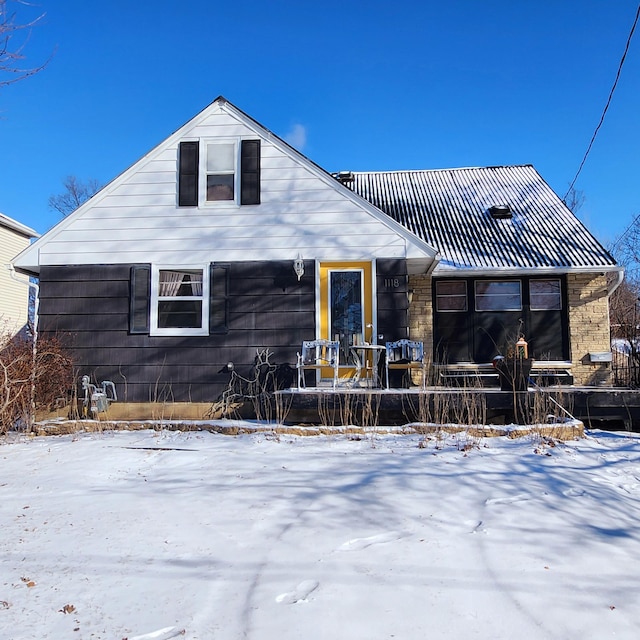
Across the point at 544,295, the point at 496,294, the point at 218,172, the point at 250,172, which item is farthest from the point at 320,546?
the point at 544,295

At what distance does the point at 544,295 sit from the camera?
434 inches

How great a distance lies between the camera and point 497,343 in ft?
36.0

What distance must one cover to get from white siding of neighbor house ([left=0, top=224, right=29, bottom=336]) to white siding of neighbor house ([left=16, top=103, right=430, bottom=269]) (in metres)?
12.5

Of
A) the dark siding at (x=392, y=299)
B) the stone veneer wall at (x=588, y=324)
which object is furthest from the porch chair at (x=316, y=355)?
the stone veneer wall at (x=588, y=324)

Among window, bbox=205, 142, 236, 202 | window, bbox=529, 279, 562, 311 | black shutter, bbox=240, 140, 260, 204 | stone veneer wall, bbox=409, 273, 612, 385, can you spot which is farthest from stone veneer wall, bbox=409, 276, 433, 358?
window, bbox=205, 142, 236, 202

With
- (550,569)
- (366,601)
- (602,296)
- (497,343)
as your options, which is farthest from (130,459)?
(602,296)

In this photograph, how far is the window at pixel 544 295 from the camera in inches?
432


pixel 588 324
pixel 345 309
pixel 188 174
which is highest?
pixel 188 174

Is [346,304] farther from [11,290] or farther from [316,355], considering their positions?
[11,290]

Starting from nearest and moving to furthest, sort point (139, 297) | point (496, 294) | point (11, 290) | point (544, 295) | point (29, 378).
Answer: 1. point (29, 378)
2. point (139, 297)
3. point (544, 295)
4. point (496, 294)
5. point (11, 290)

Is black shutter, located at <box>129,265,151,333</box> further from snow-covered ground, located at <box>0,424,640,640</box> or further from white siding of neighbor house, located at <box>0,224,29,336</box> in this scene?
white siding of neighbor house, located at <box>0,224,29,336</box>

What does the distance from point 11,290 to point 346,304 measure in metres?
17.1

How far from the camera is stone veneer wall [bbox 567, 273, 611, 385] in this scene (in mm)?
10570

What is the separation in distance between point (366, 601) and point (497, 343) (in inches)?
356
